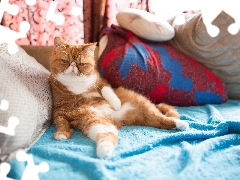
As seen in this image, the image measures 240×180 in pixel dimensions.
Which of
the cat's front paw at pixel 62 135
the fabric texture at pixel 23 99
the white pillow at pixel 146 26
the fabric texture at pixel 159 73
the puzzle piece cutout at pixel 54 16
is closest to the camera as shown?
the fabric texture at pixel 23 99

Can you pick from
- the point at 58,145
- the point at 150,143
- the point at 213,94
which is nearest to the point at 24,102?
the point at 58,145

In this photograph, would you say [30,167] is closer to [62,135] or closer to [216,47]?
[62,135]

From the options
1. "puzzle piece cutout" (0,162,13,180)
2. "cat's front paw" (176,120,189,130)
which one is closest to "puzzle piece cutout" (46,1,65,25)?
"cat's front paw" (176,120,189,130)

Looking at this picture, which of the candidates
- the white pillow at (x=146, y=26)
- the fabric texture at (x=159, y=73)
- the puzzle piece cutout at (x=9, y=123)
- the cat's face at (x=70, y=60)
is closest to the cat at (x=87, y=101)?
the cat's face at (x=70, y=60)

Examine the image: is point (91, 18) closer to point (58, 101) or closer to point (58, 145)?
point (58, 101)

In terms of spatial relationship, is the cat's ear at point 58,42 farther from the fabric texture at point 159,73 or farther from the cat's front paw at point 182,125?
the cat's front paw at point 182,125

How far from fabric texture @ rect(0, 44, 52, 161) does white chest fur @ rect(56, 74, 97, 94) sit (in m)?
0.09

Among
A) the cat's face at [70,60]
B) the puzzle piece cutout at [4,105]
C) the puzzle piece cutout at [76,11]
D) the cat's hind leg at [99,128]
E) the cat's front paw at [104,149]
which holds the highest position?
the puzzle piece cutout at [76,11]

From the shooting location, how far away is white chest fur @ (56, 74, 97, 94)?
135cm

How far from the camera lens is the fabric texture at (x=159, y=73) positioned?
1.56 metres

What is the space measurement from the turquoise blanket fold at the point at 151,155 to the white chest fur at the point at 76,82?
0.21 m

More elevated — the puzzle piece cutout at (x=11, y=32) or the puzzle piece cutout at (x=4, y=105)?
the puzzle piece cutout at (x=11, y=32)

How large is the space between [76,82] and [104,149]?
45cm

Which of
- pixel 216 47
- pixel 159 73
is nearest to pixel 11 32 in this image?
pixel 159 73
